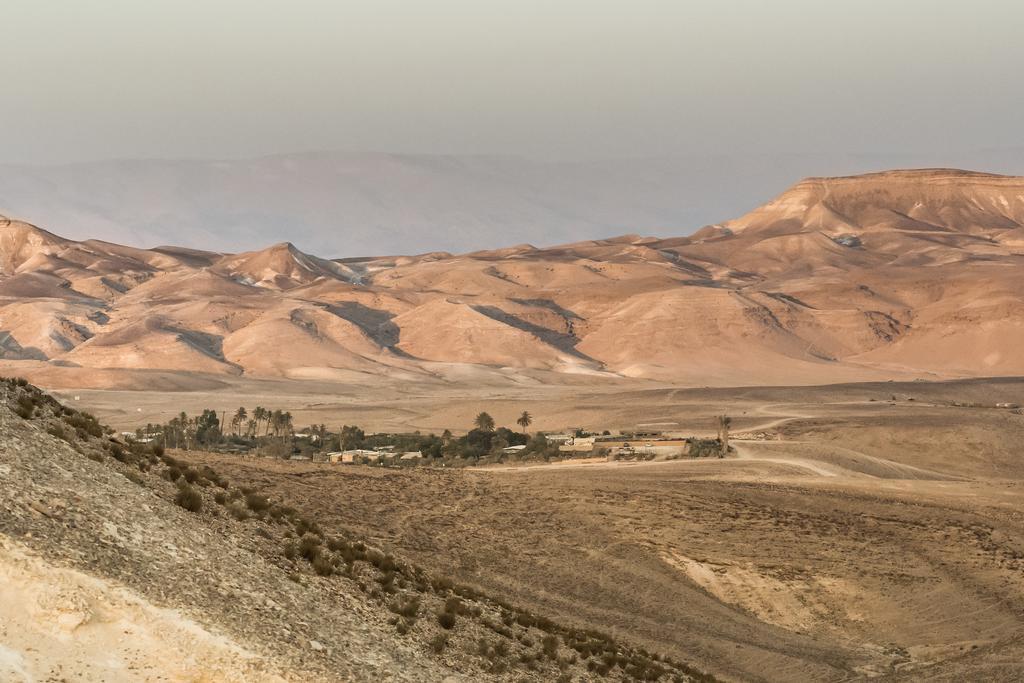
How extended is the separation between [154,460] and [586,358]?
551 feet

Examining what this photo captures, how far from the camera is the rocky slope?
1464 centimetres

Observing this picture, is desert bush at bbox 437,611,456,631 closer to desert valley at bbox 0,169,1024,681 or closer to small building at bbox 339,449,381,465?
desert valley at bbox 0,169,1024,681

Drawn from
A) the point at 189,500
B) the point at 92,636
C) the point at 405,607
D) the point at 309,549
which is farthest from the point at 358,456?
the point at 92,636

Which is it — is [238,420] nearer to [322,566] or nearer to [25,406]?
[25,406]

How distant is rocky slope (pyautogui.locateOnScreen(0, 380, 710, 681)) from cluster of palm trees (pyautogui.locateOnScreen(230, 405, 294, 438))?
206ft

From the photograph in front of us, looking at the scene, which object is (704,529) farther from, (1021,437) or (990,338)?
(990,338)

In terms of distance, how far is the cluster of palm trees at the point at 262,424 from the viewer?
86812mm

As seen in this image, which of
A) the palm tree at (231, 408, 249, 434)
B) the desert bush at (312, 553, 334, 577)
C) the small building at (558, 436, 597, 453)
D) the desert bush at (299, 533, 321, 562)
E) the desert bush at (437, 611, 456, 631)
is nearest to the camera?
the desert bush at (312, 553, 334, 577)

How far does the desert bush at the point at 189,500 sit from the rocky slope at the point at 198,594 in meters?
0.03

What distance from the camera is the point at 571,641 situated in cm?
2359

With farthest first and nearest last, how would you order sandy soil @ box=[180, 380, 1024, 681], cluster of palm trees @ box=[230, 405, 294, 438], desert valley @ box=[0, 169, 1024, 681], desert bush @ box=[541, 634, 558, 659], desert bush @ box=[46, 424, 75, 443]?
cluster of palm trees @ box=[230, 405, 294, 438]
sandy soil @ box=[180, 380, 1024, 681]
desert bush @ box=[541, 634, 558, 659]
desert bush @ box=[46, 424, 75, 443]
desert valley @ box=[0, 169, 1024, 681]

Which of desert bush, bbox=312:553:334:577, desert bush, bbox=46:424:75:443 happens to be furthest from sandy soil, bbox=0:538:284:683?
desert bush, bbox=46:424:75:443

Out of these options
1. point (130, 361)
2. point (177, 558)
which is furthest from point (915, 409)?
point (130, 361)

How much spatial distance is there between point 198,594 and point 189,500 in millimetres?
4388
